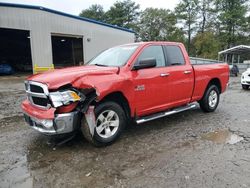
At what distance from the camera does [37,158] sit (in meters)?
3.68

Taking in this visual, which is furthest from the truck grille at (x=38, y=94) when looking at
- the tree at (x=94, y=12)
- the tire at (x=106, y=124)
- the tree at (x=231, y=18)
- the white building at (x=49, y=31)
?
the tree at (x=94, y=12)

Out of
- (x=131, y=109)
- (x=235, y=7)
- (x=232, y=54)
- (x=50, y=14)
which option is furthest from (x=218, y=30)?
(x=131, y=109)

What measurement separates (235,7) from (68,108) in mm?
47383

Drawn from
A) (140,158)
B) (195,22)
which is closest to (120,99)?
(140,158)

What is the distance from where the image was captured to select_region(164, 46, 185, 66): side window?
5.24 m

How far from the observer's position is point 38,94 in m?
3.76

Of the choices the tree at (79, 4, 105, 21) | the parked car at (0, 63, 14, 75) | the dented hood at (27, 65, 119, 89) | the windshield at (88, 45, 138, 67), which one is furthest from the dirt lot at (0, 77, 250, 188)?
the tree at (79, 4, 105, 21)

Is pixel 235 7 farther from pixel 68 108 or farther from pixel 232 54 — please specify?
pixel 68 108

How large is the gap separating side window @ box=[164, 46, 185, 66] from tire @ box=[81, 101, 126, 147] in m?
1.90

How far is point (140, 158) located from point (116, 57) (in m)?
2.30

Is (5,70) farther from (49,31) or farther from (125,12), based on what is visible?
(125,12)

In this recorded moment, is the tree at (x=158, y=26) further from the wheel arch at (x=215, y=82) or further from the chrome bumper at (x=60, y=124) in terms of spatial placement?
the chrome bumper at (x=60, y=124)

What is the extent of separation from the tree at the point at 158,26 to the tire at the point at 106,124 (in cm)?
4651

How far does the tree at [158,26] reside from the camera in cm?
4806
